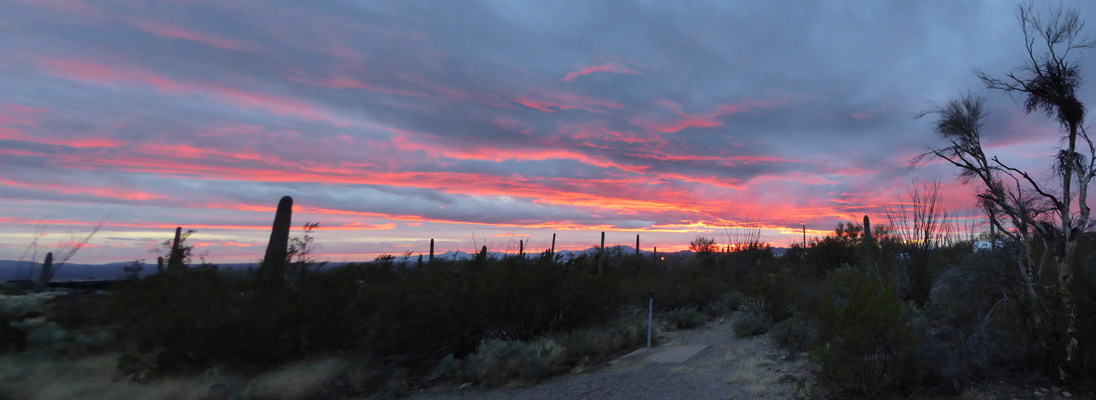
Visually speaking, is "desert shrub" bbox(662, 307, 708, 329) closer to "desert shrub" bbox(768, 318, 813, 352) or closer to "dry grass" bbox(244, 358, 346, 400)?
"desert shrub" bbox(768, 318, 813, 352)

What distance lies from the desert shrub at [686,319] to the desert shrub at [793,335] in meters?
3.16

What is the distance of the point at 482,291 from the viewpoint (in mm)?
9078

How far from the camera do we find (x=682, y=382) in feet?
23.5

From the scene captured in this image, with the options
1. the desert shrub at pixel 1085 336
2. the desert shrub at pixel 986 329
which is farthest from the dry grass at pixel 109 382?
the desert shrub at pixel 1085 336

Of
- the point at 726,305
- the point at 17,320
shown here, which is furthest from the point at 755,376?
the point at 17,320

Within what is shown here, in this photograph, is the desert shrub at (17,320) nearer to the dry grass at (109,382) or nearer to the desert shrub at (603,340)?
the dry grass at (109,382)

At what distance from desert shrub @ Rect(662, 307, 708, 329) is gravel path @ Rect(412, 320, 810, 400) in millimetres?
3903

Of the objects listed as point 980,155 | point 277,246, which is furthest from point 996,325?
point 277,246

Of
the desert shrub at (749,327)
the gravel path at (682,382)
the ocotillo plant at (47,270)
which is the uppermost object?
the ocotillo plant at (47,270)

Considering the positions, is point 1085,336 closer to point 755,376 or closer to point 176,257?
point 755,376

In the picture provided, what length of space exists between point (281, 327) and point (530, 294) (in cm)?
397

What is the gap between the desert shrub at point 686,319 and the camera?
42.0ft

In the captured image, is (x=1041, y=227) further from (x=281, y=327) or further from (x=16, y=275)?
(x=16, y=275)

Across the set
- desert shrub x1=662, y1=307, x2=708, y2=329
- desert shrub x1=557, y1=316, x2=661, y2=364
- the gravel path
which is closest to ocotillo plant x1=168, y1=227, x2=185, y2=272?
the gravel path
